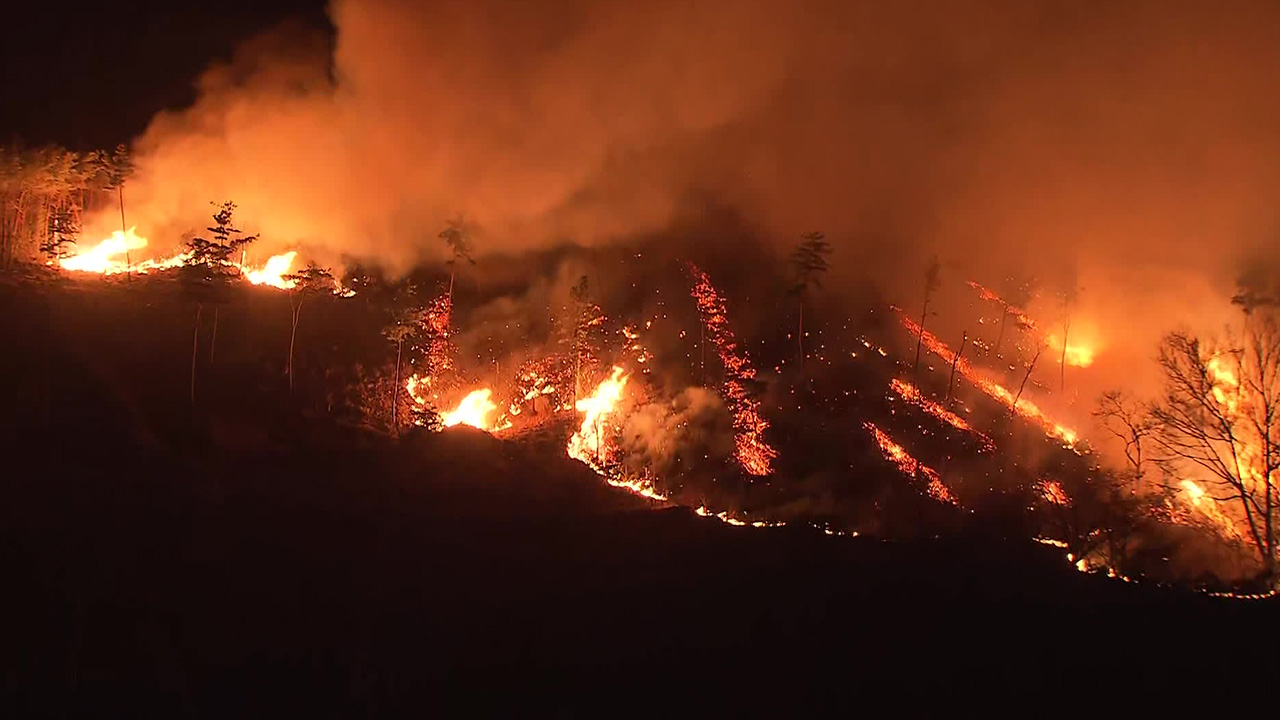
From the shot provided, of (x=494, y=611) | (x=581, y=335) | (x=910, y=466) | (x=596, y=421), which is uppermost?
(x=581, y=335)

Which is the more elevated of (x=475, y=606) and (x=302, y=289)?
(x=302, y=289)

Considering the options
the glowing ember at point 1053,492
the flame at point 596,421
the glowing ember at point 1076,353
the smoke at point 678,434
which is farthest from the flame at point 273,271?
the glowing ember at point 1076,353

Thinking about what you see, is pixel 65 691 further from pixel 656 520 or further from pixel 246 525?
pixel 656 520

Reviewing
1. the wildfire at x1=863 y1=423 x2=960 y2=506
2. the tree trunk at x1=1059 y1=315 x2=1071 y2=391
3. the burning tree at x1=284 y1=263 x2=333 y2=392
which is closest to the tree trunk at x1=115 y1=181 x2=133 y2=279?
the burning tree at x1=284 y1=263 x2=333 y2=392

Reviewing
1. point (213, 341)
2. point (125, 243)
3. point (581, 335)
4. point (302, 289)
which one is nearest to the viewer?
point (213, 341)

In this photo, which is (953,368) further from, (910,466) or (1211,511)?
(1211,511)

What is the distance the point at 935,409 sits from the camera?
2044 inches

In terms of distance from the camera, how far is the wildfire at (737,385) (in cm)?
4369

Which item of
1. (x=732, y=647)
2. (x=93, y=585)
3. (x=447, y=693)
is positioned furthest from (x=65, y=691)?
(x=732, y=647)

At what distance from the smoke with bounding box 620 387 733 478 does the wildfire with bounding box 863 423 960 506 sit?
8.93m

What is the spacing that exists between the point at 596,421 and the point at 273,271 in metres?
26.0

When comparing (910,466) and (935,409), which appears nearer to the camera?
(910,466)

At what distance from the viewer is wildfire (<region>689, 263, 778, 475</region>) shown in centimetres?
4369

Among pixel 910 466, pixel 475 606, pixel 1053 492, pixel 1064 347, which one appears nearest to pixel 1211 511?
pixel 1053 492
